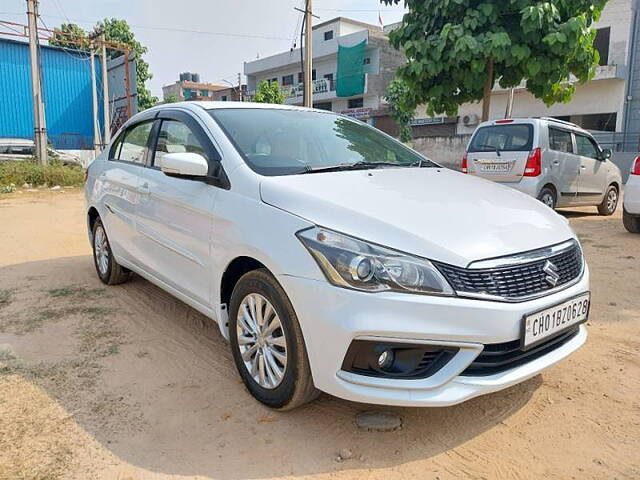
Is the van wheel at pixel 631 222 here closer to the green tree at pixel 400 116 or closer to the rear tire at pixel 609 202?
the rear tire at pixel 609 202

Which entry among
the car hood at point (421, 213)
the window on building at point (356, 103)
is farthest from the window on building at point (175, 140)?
the window on building at point (356, 103)

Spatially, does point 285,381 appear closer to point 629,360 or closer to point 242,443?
point 242,443

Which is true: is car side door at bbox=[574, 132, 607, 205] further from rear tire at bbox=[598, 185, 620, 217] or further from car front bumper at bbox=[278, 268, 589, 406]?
car front bumper at bbox=[278, 268, 589, 406]

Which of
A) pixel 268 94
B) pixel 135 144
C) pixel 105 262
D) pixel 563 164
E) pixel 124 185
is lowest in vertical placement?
pixel 105 262

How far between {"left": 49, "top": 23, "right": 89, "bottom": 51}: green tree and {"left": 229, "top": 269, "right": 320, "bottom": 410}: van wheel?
21.1 metres

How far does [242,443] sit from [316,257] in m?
0.92

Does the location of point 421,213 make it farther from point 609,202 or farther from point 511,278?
point 609,202

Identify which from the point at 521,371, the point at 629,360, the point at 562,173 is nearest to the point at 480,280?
the point at 521,371

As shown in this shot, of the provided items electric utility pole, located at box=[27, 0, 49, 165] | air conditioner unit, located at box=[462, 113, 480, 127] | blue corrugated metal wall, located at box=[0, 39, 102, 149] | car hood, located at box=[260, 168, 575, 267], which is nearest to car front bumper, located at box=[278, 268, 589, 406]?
car hood, located at box=[260, 168, 575, 267]

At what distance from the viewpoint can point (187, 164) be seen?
283 centimetres

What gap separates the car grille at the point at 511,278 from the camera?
211 cm

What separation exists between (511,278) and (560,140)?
6903 millimetres

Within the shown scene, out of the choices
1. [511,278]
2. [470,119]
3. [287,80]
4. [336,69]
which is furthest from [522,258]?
[287,80]

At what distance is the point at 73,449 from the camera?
228 centimetres
